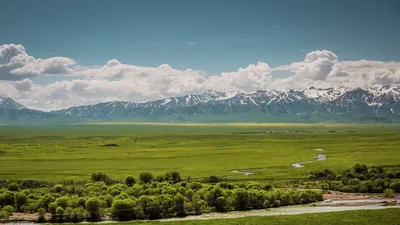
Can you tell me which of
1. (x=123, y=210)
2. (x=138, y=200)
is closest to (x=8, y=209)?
(x=123, y=210)

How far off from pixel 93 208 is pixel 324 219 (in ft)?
108

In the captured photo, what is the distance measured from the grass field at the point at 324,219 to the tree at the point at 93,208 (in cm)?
868

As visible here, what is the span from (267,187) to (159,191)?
68.5 feet

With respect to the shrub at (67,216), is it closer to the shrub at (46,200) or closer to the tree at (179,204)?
the shrub at (46,200)

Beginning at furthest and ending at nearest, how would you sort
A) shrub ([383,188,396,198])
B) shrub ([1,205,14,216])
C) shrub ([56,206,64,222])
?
shrub ([383,188,396,198]), shrub ([1,205,14,216]), shrub ([56,206,64,222])

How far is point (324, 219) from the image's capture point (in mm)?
54594

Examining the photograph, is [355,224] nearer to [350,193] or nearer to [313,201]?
[313,201]

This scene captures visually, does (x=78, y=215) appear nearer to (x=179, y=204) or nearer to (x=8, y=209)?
(x=8, y=209)

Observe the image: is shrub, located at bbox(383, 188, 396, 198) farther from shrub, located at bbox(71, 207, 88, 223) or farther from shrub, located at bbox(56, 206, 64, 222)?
shrub, located at bbox(56, 206, 64, 222)

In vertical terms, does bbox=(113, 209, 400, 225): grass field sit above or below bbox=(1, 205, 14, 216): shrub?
below

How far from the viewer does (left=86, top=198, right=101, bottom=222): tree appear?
2277 inches

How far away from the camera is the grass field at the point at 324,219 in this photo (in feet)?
173

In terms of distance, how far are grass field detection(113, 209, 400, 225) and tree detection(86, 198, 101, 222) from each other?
868cm

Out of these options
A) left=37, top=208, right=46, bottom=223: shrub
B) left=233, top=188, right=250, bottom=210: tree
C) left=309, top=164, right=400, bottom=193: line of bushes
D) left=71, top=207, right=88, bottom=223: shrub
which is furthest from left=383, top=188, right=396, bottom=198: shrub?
left=37, top=208, right=46, bottom=223: shrub
